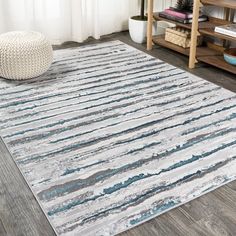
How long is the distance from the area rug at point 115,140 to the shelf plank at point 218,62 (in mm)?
213

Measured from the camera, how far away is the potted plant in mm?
3566

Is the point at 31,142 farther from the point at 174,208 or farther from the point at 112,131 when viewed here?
the point at 174,208

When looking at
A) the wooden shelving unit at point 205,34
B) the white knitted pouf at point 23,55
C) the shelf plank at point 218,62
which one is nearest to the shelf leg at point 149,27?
the wooden shelving unit at point 205,34

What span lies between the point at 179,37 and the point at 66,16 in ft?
3.61

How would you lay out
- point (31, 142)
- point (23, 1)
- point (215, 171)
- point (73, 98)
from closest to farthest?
1. point (215, 171)
2. point (31, 142)
3. point (73, 98)
4. point (23, 1)

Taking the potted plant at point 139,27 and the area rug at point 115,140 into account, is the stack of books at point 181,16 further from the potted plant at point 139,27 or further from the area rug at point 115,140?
the area rug at point 115,140

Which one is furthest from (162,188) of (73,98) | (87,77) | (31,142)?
(87,77)

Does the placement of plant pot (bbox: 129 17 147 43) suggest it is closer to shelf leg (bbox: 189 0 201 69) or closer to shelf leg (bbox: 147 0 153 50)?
shelf leg (bbox: 147 0 153 50)

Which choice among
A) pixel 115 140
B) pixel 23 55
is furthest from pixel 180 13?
pixel 115 140

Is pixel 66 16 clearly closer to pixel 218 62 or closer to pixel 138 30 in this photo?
pixel 138 30

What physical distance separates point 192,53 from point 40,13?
4.78 feet

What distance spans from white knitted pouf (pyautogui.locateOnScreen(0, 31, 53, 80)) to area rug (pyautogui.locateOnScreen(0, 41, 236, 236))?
0.09 meters

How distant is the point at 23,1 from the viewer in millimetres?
3354

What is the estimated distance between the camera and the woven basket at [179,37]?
329cm
